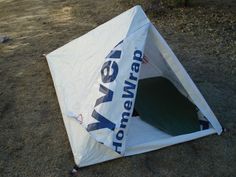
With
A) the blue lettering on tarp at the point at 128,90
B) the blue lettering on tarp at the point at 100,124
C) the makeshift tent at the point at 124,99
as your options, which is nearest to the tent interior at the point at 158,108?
the makeshift tent at the point at 124,99

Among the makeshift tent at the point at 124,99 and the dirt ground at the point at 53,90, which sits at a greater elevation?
the makeshift tent at the point at 124,99

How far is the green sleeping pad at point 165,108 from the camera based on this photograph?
3621 millimetres

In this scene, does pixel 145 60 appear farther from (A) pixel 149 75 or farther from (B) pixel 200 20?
(B) pixel 200 20

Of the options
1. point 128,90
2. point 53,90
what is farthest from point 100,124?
point 53,90

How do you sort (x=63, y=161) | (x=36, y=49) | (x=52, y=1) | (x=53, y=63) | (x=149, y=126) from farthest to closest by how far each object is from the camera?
1. (x=52, y=1)
2. (x=36, y=49)
3. (x=53, y=63)
4. (x=149, y=126)
5. (x=63, y=161)

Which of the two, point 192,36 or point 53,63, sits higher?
point 53,63

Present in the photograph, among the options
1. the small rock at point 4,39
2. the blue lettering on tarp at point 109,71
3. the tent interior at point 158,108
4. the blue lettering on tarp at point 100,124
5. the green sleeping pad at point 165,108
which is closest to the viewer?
the blue lettering on tarp at point 100,124

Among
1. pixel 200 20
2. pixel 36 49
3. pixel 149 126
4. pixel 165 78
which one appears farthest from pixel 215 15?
pixel 149 126

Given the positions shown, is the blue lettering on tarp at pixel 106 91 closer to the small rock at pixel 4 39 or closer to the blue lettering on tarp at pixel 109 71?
the blue lettering on tarp at pixel 109 71

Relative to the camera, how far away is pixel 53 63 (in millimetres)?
4691

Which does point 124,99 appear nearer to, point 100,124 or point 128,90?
point 128,90

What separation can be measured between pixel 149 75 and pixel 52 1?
4665mm

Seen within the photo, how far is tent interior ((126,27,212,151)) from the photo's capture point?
3.52 meters

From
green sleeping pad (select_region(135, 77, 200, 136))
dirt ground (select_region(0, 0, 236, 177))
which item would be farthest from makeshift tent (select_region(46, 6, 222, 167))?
dirt ground (select_region(0, 0, 236, 177))
